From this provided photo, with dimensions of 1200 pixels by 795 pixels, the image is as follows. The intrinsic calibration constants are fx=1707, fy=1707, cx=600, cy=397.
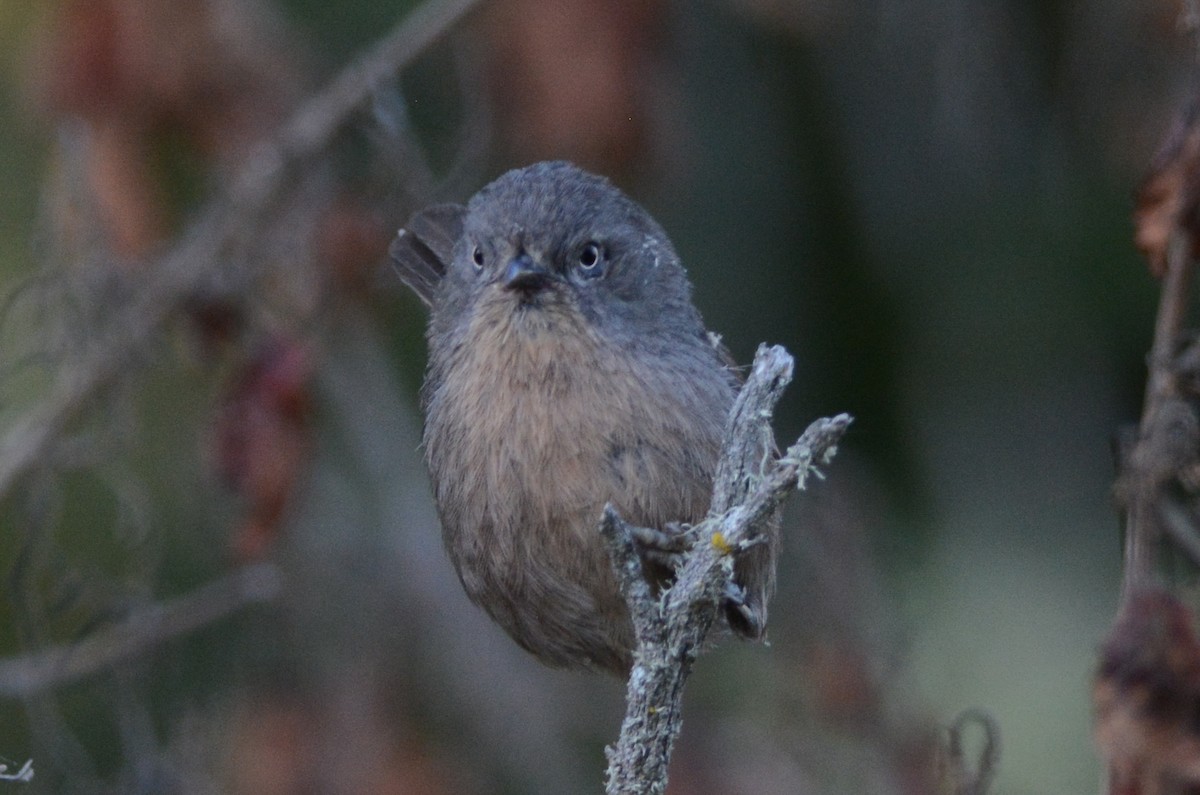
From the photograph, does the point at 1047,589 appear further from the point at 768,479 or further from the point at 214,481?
the point at 768,479

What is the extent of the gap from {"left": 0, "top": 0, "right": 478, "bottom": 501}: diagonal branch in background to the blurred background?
2 centimetres

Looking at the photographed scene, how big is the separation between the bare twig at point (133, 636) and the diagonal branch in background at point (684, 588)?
1.63m

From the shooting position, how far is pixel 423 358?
789 centimetres

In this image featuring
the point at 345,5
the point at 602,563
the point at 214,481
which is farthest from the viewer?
the point at 345,5

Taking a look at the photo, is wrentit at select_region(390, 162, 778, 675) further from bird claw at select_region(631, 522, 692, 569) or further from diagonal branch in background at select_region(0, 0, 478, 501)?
diagonal branch in background at select_region(0, 0, 478, 501)

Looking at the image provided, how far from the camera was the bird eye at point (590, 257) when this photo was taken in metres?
4.26

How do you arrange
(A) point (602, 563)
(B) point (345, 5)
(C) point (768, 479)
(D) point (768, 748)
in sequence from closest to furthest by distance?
(C) point (768, 479) < (A) point (602, 563) < (D) point (768, 748) < (B) point (345, 5)

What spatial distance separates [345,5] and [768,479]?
4792 mm

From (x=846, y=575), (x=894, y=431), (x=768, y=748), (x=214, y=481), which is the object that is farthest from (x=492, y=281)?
(x=894, y=431)

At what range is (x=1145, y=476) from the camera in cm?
367

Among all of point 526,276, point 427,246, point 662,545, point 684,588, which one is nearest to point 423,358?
point 427,246

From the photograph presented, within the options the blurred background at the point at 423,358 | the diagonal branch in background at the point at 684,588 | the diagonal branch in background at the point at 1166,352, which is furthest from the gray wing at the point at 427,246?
the diagonal branch in background at the point at 1166,352

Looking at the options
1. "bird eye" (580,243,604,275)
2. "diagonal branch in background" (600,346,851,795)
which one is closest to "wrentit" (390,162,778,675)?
"bird eye" (580,243,604,275)

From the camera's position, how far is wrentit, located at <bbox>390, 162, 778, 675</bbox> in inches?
155
